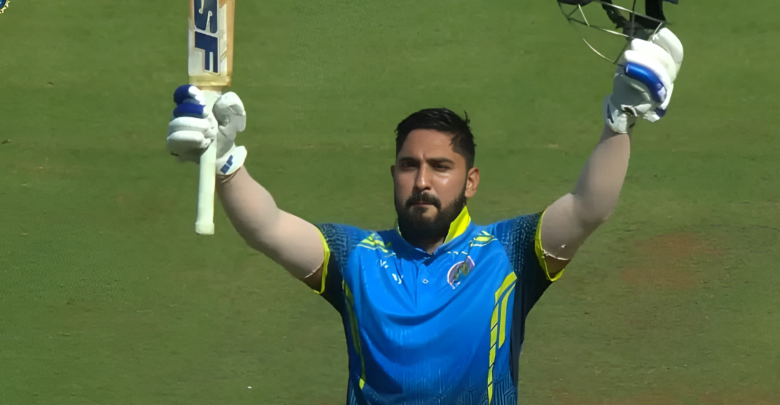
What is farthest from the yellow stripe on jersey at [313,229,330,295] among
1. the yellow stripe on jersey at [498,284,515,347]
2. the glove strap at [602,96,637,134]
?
the glove strap at [602,96,637,134]

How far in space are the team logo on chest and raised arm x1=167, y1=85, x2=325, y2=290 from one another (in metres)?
0.46

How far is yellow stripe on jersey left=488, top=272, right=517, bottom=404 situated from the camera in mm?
3115

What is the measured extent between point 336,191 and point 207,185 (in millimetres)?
3371

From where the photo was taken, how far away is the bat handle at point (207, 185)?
9.18 ft

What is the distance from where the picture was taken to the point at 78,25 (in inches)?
277

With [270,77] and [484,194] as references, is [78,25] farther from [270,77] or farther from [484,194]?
[484,194]

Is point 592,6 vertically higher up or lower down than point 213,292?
higher up

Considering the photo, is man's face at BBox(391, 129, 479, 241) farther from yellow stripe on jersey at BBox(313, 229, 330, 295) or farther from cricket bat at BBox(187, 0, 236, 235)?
cricket bat at BBox(187, 0, 236, 235)

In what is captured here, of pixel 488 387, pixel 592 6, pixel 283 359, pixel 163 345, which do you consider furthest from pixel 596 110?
pixel 488 387

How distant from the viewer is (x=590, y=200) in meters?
3.04

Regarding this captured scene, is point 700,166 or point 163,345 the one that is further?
point 700,166

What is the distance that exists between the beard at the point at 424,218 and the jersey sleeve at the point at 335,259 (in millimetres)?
209

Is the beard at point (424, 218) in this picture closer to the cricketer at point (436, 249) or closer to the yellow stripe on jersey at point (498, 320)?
the cricketer at point (436, 249)

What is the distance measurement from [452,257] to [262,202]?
0.68 metres
